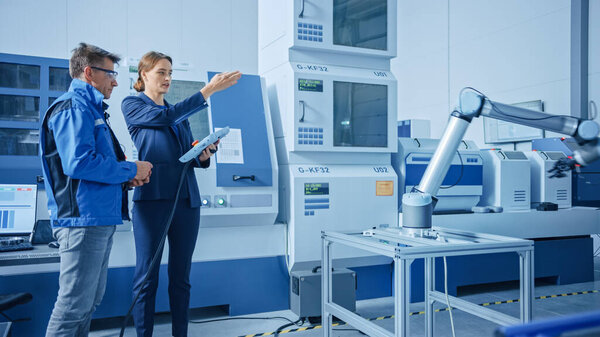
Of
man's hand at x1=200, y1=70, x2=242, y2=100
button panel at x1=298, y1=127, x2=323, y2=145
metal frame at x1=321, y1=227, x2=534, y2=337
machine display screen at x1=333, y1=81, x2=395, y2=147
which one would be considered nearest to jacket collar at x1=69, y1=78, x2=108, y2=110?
man's hand at x1=200, y1=70, x2=242, y2=100

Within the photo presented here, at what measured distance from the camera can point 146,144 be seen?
2.30 m

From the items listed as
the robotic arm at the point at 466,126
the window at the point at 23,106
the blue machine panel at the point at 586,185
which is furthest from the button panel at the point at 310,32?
the blue machine panel at the point at 586,185

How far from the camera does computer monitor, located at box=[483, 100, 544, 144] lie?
17.5 ft

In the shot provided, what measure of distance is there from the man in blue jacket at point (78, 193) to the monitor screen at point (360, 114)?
1781 mm

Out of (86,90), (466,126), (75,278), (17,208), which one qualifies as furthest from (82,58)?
(466,126)

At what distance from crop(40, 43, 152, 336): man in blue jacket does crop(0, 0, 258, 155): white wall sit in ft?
10.3

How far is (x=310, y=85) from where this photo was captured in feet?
10.3

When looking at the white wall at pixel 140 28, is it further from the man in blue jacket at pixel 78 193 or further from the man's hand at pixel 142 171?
the man in blue jacket at pixel 78 193

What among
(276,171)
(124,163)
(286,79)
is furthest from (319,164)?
(124,163)

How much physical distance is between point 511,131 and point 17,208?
5317mm

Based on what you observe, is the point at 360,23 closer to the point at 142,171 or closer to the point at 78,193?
the point at 142,171

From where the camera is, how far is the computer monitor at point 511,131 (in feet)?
17.5

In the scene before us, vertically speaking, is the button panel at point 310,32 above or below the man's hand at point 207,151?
above

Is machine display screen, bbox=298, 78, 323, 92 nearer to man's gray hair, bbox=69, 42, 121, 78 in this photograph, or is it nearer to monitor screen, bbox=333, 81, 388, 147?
monitor screen, bbox=333, 81, 388, 147
